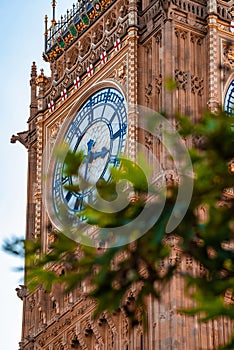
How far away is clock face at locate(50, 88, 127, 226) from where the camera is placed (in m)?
23.9

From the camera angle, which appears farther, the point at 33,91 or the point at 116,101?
the point at 33,91

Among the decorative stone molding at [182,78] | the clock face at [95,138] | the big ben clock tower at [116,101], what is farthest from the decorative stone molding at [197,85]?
the clock face at [95,138]

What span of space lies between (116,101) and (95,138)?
791 millimetres

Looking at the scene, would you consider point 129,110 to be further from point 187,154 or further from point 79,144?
point 187,154

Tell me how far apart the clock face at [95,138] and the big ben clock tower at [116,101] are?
23 millimetres

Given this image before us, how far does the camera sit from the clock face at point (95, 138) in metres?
23.9

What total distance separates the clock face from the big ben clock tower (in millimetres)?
23

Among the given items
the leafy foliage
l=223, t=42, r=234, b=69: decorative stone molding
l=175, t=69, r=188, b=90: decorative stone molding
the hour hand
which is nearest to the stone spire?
the hour hand

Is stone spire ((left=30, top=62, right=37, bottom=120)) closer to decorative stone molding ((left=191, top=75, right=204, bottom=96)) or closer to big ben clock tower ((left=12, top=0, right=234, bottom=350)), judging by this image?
big ben clock tower ((left=12, top=0, right=234, bottom=350))

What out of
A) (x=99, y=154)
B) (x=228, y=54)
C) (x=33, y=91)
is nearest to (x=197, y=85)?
(x=228, y=54)

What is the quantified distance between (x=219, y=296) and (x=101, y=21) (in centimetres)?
1776

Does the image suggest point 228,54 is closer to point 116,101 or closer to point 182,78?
point 182,78

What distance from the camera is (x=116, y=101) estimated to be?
2434 centimetres

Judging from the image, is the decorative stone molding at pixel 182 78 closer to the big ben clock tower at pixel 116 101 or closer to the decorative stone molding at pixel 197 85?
the big ben clock tower at pixel 116 101
